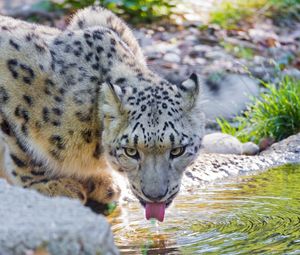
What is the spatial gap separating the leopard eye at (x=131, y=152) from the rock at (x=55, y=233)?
2030 millimetres

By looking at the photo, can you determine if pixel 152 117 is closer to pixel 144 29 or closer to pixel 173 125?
pixel 173 125

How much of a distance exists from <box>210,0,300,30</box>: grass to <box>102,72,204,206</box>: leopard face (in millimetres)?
7334

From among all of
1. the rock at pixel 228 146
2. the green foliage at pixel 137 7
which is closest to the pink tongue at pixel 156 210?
the rock at pixel 228 146

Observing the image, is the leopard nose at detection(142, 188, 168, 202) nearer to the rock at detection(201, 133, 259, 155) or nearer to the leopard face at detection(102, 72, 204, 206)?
the leopard face at detection(102, 72, 204, 206)

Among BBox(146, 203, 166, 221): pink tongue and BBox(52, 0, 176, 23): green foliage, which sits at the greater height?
BBox(146, 203, 166, 221): pink tongue

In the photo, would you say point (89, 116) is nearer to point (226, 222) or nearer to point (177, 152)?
point (177, 152)

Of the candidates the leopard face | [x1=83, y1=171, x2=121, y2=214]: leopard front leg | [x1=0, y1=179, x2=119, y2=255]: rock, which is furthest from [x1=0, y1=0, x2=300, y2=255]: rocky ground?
the leopard face

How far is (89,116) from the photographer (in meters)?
7.13

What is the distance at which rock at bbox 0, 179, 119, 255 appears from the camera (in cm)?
425

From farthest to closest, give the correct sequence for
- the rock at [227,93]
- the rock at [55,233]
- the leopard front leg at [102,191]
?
the rock at [227,93] < the leopard front leg at [102,191] < the rock at [55,233]

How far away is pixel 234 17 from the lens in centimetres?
1423

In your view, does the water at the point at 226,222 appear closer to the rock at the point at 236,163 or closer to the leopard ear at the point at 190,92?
the rock at the point at 236,163

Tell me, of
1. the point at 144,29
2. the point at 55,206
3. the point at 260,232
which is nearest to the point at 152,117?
the point at 260,232

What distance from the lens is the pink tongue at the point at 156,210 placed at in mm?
6609
